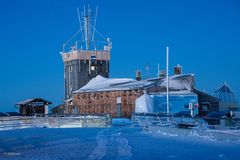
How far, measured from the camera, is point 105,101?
54.4 m

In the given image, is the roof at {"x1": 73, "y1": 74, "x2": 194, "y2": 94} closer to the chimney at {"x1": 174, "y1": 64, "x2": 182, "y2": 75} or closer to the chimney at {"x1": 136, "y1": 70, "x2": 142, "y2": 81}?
the chimney at {"x1": 174, "y1": 64, "x2": 182, "y2": 75}

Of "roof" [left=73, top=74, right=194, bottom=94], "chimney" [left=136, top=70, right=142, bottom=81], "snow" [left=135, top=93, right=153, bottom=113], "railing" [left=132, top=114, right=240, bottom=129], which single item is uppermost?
"chimney" [left=136, top=70, right=142, bottom=81]

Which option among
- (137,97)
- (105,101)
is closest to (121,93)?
(137,97)

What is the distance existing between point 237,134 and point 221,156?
7.36 m

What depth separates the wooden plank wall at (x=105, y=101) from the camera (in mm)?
51228

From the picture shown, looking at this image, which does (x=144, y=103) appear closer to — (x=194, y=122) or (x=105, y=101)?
(x=105, y=101)

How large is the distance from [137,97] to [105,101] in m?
5.73

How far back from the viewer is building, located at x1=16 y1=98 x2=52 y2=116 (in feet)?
187

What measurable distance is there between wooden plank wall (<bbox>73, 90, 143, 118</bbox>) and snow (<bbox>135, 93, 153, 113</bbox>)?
7.95ft

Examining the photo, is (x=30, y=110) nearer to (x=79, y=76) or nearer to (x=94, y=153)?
(x=79, y=76)

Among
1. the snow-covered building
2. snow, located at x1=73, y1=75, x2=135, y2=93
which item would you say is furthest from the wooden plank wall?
snow, located at x1=73, y1=75, x2=135, y2=93

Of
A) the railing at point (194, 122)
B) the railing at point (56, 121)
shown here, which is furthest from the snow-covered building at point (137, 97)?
the railing at point (194, 122)

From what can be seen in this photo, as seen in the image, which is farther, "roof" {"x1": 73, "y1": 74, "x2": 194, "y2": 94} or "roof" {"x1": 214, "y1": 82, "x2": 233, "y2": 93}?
"roof" {"x1": 214, "y1": 82, "x2": 233, "y2": 93}

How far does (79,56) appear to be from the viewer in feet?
218
